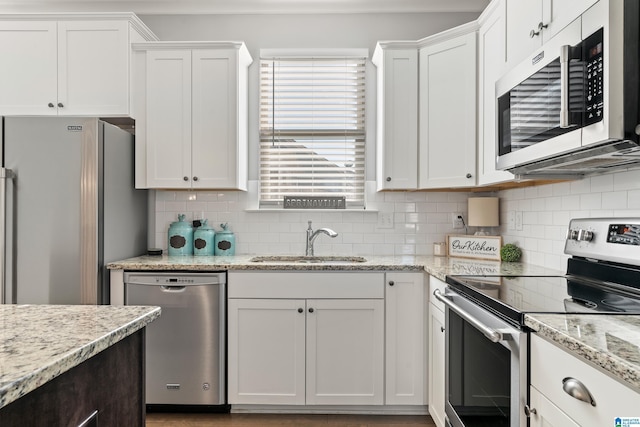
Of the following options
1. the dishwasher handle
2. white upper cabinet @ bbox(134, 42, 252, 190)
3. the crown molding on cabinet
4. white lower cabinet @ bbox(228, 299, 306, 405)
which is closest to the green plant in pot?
white lower cabinet @ bbox(228, 299, 306, 405)

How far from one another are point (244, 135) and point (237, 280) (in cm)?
107

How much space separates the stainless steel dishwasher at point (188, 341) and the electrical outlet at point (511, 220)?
72.1 inches

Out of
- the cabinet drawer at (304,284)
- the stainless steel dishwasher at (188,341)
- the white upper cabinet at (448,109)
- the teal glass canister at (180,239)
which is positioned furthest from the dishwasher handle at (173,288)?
the white upper cabinet at (448,109)

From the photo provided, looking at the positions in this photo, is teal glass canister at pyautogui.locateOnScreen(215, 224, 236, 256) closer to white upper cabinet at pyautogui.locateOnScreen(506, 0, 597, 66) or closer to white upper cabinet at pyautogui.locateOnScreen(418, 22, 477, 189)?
white upper cabinet at pyautogui.locateOnScreen(418, 22, 477, 189)

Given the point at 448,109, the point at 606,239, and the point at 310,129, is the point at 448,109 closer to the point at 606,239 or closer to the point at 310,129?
the point at 310,129

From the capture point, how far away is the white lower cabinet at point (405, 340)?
7.66 ft

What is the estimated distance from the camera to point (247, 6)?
2.95m

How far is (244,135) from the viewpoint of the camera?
2.85 m

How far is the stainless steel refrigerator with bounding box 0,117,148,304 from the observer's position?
224 cm

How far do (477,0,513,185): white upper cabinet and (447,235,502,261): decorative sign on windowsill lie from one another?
1.38ft

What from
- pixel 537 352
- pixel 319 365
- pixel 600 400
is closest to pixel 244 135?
pixel 319 365

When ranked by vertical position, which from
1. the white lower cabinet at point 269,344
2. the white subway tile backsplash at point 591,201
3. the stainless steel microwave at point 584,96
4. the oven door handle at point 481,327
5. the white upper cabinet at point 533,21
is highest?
the white upper cabinet at point 533,21

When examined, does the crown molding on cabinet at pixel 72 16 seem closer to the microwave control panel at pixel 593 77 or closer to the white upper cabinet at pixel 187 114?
the white upper cabinet at pixel 187 114

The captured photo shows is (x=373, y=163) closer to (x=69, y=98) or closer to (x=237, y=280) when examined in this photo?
(x=237, y=280)
